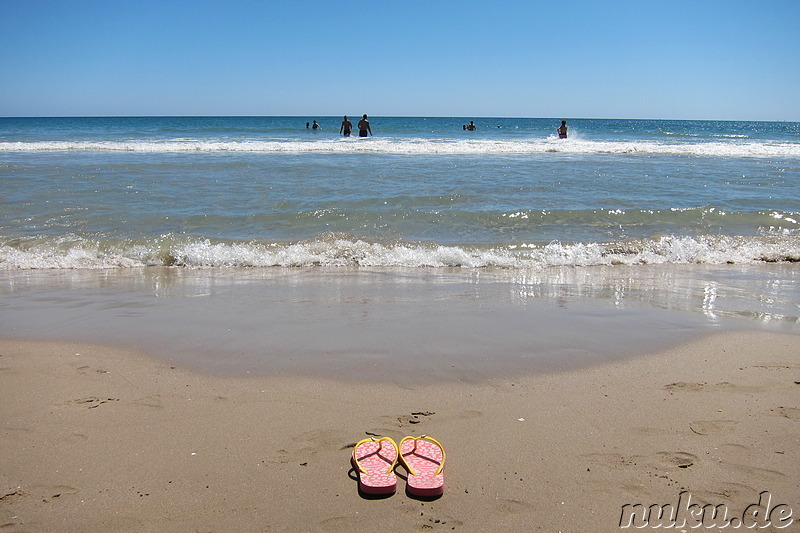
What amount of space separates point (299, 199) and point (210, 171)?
5080 mm

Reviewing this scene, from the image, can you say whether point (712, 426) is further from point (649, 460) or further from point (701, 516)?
point (701, 516)

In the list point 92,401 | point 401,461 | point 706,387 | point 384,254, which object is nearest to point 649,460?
point 706,387

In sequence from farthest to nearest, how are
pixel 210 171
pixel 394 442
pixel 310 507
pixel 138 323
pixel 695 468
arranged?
pixel 210 171, pixel 138 323, pixel 394 442, pixel 695 468, pixel 310 507

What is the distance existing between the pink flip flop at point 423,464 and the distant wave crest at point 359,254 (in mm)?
4492

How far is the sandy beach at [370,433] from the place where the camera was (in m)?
2.27

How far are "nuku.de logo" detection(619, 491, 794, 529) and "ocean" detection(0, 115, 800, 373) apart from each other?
5.40 feet

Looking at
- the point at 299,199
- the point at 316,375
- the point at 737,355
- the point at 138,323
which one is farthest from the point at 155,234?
the point at 737,355

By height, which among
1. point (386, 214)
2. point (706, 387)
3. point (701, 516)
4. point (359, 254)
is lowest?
point (701, 516)

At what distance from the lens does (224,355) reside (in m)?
3.89

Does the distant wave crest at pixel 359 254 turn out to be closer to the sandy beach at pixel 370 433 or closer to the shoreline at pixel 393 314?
the shoreline at pixel 393 314

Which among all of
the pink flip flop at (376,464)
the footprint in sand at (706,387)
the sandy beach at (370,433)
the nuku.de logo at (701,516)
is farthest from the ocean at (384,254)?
the nuku.de logo at (701,516)

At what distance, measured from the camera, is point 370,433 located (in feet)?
9.36

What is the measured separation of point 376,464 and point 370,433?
362mm

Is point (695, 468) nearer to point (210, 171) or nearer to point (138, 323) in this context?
point (138, 323)
